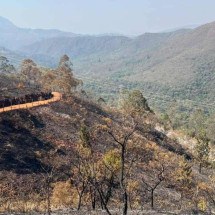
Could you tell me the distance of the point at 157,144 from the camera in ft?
273

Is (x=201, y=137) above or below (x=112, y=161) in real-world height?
below

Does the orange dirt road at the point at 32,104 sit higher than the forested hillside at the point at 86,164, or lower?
higher

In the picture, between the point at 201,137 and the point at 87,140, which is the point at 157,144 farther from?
the point at 87,140

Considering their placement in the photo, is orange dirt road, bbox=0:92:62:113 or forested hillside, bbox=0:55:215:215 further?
orange dirt road, bbox=0:92:62:113

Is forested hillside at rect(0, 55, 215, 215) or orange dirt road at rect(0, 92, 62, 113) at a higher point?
orange dirt road at rect(0, 92, 62, 113)

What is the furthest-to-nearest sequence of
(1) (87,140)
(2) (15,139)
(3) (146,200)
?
(2) (15,139)
(1) (87,140)
(3) (146,200)

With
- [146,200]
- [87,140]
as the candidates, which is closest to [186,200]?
[146,200]

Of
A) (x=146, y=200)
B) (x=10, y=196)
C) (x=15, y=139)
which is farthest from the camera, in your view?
(x=15, y=139)

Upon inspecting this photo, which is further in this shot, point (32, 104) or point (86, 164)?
point (32, 104)

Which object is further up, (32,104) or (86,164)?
(86,164)

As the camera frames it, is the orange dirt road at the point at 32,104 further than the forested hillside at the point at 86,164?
Yes

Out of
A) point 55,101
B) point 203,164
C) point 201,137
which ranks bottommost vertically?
point 203,164

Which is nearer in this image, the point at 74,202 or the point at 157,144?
the point at 74,202

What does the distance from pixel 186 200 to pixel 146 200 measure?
850 cm
